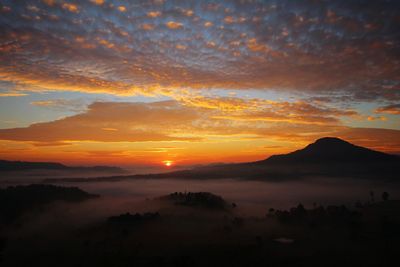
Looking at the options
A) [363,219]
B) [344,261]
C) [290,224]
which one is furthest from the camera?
[290,224]

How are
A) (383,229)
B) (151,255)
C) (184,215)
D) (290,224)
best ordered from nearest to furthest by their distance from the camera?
(151,255) < (383,229) < (290,224) < (184,215)

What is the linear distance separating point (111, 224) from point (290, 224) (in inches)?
3724

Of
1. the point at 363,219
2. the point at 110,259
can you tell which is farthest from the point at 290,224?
the point at 110,259

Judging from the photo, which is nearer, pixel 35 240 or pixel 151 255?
pixel 151 255

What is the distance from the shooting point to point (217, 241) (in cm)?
12531

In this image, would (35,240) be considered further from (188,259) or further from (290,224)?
(290,224)

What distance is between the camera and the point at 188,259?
101m

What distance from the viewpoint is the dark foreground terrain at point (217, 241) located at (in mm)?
100625

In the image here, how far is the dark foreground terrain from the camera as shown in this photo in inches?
3962

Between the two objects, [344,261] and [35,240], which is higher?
[344,261]

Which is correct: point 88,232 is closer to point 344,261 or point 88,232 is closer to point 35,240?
point 35,240

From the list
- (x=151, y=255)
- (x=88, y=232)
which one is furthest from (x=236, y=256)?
(x=88, y=232)

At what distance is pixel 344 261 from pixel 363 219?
182 ft

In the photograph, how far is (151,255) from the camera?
112 metres
